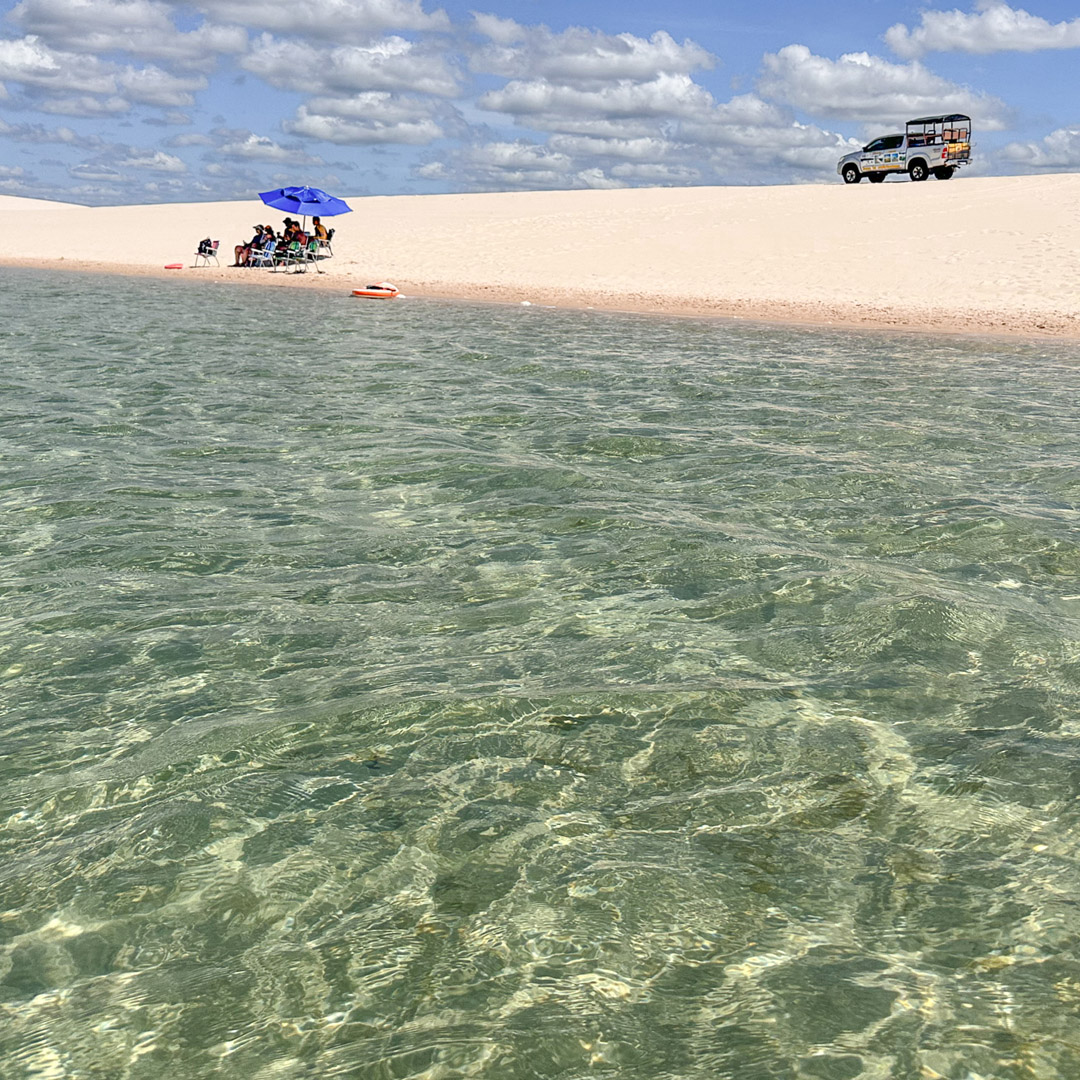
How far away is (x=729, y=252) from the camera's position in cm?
3588

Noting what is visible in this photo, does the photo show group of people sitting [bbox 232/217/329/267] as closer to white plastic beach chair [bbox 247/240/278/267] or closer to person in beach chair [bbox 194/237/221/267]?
white plastic beach chair [bbox 247/240/278/267]

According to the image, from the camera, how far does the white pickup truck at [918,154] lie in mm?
45625

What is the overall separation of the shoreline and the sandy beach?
0.09 m

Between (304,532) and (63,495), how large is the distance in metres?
2.17

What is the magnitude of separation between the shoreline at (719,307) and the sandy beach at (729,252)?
3.6 inches

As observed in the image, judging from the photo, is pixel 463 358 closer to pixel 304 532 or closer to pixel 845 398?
pixel 845 398

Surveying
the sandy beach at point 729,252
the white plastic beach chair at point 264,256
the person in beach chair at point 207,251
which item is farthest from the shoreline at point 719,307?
the person in beach chair at point 207,251

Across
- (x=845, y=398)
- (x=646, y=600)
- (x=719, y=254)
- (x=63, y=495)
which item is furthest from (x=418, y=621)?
(x=719, y=254)

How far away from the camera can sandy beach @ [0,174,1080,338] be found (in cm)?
2741

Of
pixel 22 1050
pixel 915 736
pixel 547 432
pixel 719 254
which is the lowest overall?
pixel 22 1050

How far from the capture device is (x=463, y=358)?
17484 millimetres

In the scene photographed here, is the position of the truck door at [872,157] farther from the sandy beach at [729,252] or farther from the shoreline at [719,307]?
the shoreline at [719,307]

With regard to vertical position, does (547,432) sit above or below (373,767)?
above

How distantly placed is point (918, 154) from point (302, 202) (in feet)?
91.5
